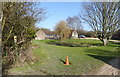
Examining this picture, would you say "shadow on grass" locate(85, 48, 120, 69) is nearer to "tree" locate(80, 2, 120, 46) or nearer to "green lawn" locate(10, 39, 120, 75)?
"green lawn" locate(10, 39, 120, 75)

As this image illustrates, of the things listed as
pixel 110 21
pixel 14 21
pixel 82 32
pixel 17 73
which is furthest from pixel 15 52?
pixel 82 32

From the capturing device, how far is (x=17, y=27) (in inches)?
241

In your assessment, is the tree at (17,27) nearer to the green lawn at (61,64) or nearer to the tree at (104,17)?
the green lawn at (61,64)

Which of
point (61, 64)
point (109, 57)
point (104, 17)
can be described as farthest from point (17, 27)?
point (104, 17)

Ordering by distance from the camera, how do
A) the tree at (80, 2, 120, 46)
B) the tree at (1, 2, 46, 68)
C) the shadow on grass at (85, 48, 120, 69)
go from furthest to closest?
the tree at (80, 2, 120, 46), the shadow on grass at (85, 48, 120, 69), the tree at (1, 2, 46, 68)

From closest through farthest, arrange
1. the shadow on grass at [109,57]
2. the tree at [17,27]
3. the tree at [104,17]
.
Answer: the tree at [17,27]
the shadow on grass at [109,57]
the tree at [104,17]

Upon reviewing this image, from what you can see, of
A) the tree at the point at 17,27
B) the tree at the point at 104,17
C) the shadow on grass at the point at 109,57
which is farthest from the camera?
the tree at the point at 104,17

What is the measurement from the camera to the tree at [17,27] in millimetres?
5012

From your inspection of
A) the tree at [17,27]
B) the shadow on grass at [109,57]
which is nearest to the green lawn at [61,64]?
the shadow on grass at [109,57]

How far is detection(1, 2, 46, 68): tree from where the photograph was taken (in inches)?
197

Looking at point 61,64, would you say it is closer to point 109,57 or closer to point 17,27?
point 17,27

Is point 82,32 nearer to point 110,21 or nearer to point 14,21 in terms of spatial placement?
point 110,21

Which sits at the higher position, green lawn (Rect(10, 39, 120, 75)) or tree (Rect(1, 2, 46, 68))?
tree (Rect(1, 2, 46, 68))

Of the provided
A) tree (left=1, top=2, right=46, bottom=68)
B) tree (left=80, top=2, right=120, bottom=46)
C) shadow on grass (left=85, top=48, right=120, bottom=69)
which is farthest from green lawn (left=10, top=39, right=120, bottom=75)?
tree (left=80, top=2, right=120, bottom=46)
